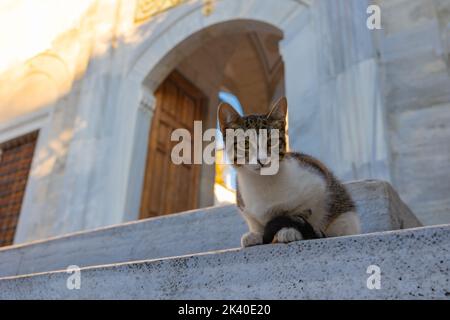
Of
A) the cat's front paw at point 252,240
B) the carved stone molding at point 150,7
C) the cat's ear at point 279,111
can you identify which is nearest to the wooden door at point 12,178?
the carved stone molding at point 150,7

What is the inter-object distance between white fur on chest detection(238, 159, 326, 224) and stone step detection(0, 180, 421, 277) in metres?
0.98

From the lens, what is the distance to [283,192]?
1503 mm

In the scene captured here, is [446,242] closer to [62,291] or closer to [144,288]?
[144,288]

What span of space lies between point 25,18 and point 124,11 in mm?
2862

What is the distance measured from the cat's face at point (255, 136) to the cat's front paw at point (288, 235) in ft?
0.75

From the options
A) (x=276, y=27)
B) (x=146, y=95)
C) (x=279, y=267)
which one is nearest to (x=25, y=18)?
(x=146, y=95)

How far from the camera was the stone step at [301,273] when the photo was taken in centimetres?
115

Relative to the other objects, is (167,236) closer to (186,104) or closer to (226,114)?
(226,114)

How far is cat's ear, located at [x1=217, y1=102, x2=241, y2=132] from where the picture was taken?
62.3 inches

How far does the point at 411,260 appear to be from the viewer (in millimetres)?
1172

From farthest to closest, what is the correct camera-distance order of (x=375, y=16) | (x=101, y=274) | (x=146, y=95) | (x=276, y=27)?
1. (x=146, y=95)
2. (x=276, y=27)
3. (x=375, y=16)
4. (x=101, y=274)

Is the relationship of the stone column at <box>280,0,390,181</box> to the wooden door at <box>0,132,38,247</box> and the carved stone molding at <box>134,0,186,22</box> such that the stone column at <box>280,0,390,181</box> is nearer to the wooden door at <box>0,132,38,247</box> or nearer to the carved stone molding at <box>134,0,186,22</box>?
the carved stone molding at <box>134,0,186,22</box>

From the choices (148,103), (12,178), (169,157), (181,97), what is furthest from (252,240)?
(12,178)

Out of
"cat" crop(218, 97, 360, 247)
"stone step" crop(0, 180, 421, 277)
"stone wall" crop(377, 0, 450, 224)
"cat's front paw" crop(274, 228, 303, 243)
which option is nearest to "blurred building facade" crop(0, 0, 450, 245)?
"stone wall" crop(377, 0, 450, 224)
